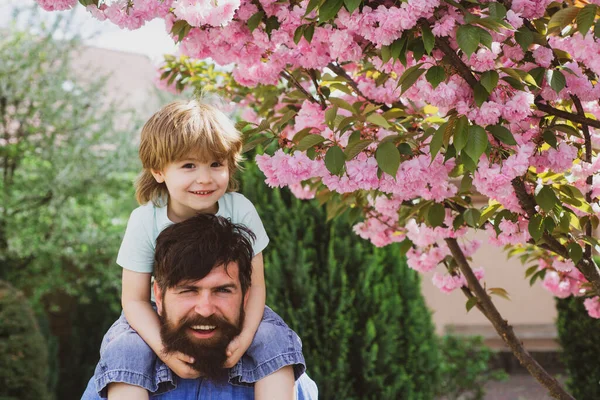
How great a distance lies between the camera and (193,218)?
74.8 inches

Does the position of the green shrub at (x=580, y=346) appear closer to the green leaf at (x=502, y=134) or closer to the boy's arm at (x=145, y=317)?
the green leaf at (x=502, y=134)

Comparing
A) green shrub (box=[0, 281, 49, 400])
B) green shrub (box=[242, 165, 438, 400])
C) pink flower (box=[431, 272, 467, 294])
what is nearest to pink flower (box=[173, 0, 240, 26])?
pink flower (box=[431, 272, 467, 294])

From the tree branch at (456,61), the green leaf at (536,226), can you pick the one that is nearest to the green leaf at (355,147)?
the tree branch at (456,61)

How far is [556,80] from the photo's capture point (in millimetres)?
1729

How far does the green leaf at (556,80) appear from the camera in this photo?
1.71 metres

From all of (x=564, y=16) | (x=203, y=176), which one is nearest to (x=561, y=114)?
(x=564, y=16)

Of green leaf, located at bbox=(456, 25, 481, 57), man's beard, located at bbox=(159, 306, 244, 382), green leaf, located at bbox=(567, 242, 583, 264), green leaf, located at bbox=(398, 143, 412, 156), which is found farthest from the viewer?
green leaf, located at bbox=(567, 242, 583, 264)

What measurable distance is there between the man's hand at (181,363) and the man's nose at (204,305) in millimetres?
117

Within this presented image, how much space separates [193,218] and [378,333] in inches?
96.2

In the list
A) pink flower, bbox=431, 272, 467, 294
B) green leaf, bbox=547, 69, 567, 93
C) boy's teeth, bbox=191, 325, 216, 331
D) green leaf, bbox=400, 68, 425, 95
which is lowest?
boy's teeth, bbox=191, 325, 216, 331

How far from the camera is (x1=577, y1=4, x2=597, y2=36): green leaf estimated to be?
1568mm

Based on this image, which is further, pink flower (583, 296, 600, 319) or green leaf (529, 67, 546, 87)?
pink flower (583, 296, 600, 319)

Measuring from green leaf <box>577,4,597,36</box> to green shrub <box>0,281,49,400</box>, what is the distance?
4110 millimetres

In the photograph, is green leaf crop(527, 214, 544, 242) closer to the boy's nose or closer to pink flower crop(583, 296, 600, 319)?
the boy's nose
